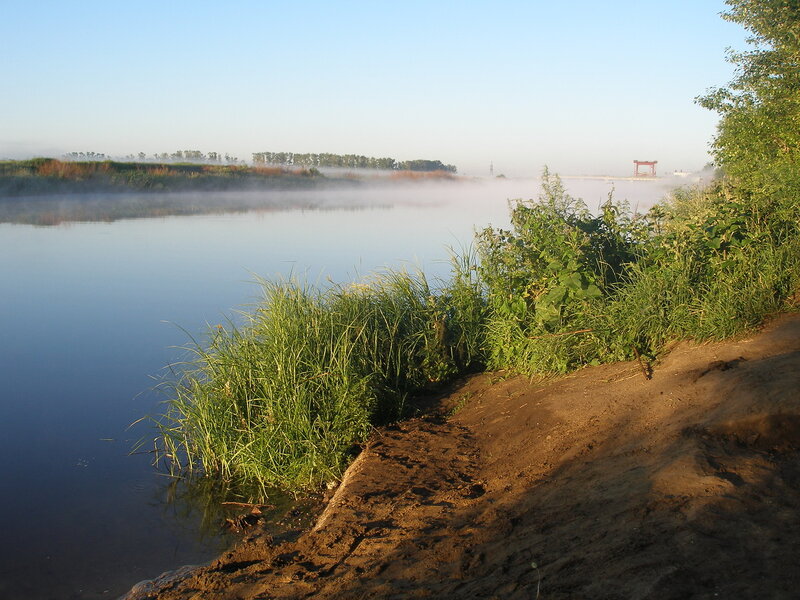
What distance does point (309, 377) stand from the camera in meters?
6.45

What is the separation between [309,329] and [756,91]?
15.0 metres

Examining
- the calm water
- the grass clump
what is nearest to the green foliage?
the grass clump

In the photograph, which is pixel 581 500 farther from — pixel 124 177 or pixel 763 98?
pixel 124 177

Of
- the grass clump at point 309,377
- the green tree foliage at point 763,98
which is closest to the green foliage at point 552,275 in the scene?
the grass clump at point 309,377

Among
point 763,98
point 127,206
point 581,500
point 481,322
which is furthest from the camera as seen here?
point 127,206

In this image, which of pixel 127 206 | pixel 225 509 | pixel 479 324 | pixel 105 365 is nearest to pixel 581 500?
pixel 225 509

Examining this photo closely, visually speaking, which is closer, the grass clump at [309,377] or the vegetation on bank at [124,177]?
the grass clump at [309,377]

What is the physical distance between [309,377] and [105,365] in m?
4.45

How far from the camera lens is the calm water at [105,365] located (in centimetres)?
542

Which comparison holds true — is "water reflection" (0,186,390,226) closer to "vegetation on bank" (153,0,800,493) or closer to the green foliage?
"vegetation on bank" (153,0,800,493)

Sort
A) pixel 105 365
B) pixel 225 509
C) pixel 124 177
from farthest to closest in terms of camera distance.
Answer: pixel 124 177, pixel 105 365, pixel 225 509

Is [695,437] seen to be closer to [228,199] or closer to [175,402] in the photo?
[175,402]

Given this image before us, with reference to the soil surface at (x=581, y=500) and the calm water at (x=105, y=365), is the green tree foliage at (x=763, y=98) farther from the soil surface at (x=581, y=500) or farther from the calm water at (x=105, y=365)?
the soil surface at (x=581, y=500)

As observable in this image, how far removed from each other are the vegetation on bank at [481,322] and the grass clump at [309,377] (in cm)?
2
